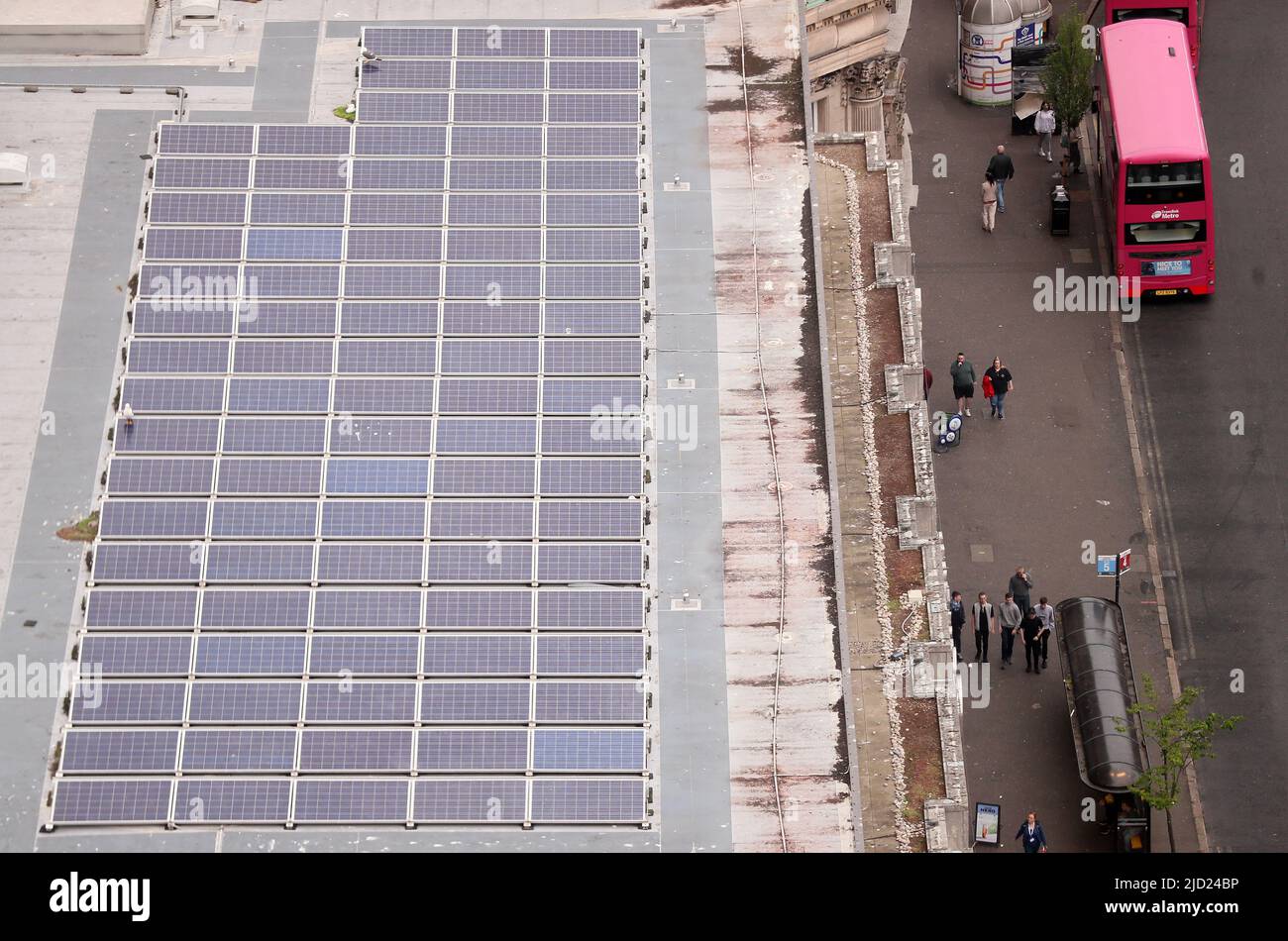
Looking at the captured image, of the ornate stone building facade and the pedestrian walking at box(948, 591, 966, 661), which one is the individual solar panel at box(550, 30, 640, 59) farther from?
the pedestrian walking at box(948, 591, 966, 661)

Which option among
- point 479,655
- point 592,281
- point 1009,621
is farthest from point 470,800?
point 1009,621

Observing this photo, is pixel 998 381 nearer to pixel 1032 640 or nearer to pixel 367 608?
pixel 1032 640

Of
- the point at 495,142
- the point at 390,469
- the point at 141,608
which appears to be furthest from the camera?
the point at 495,142

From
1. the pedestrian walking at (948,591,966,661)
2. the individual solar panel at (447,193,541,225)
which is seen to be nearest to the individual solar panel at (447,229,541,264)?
the individual solar panel at (447,193,541,225)

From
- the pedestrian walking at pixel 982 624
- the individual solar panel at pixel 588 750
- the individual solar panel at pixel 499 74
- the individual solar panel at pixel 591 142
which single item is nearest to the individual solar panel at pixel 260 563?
the individual solar panel at pixel 588 750
